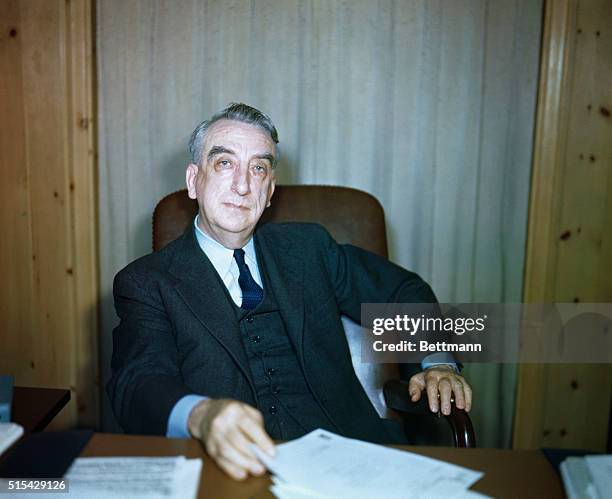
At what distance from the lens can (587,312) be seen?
230cm

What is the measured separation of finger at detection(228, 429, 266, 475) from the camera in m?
0.91

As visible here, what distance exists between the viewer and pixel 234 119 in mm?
1673

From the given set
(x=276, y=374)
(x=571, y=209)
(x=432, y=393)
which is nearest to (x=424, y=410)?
(x=432, y=393)

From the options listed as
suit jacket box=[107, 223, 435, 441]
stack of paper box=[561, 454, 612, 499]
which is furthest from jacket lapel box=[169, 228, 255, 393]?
stack of paper box=[561, 454, 612, 499]

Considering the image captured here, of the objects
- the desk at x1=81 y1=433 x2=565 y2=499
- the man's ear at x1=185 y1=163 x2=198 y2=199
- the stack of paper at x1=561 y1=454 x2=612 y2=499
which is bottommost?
the desk at x1=81 y1=433 x2=565 y2=499

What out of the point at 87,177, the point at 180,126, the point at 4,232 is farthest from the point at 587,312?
the point at 4,232

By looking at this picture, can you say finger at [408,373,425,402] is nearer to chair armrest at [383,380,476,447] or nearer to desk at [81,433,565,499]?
chair armrest at [383,380,476,447]

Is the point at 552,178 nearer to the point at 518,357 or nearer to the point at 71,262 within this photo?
the point at 518,357

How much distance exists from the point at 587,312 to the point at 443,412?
1.17m

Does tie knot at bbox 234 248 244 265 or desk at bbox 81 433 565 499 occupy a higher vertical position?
tie knot at bbox 234 248 244 265

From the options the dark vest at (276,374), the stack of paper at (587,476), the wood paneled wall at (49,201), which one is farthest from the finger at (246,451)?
the wood paneled wall at (49,201)

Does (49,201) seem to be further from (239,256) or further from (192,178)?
(239,256)

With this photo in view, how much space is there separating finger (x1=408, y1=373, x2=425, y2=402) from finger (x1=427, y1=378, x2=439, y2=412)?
37mm

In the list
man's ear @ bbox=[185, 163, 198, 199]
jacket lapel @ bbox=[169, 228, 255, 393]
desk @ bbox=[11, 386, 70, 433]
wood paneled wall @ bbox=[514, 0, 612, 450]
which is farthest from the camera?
wood paneled wall @ bbox=[514, 0, 612, 450]
